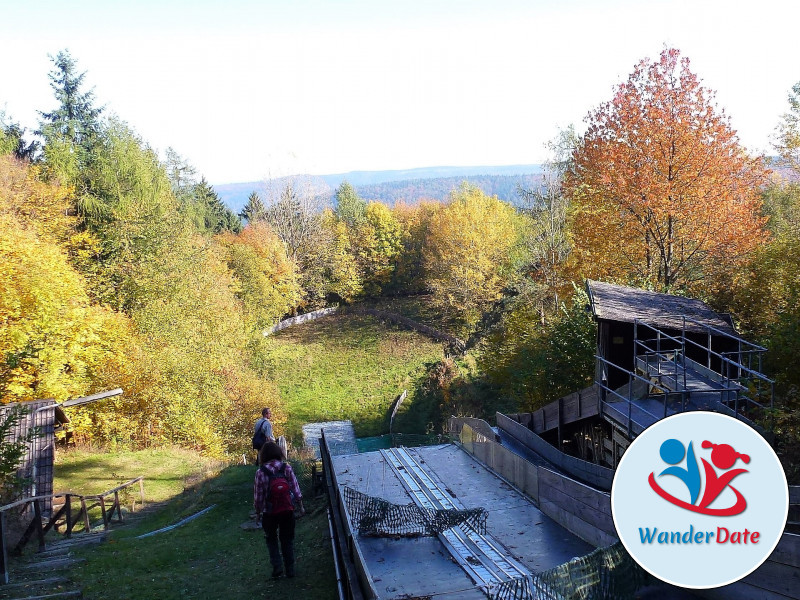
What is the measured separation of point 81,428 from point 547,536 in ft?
63.0

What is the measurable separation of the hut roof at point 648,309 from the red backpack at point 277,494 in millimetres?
8268

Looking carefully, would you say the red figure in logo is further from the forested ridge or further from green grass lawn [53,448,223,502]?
green grass lawn [53,448,223,502]

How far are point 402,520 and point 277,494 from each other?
295 cm

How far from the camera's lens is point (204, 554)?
11.1 metres

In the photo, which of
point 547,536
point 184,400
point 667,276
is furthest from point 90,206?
point 547,536

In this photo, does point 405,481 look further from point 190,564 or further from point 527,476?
point 190,564

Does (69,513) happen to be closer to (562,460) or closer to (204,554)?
(204,554)

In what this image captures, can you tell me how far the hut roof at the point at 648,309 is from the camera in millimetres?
13745

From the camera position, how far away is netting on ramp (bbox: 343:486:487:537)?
408 inches

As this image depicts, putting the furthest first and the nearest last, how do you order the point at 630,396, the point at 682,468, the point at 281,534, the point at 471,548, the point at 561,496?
the point at 630,396 < the point at 561,496 < the point at 471,548 < the point at 281,534 < the point at 682,468

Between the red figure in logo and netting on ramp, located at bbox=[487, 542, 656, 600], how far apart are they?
88 cm

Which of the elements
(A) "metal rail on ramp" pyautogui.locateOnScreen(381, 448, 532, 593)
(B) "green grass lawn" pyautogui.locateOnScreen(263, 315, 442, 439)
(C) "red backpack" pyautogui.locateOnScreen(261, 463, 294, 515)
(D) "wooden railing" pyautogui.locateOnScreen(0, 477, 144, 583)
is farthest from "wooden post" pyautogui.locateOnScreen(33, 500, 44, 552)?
(B) "green grass lawn" pyautogui.locateOnScreen(263, 315, 442, 439)

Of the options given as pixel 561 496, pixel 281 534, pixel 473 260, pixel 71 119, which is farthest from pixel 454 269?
pixel 281 534

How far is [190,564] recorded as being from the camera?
1054 centimetres
